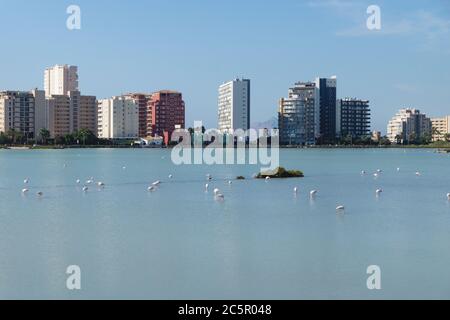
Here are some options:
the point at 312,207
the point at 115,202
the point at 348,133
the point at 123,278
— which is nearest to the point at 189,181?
the point at 115,202

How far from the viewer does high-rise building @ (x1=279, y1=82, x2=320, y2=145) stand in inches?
5797

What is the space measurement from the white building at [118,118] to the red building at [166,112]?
3784mm

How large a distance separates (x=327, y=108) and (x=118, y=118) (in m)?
45.5

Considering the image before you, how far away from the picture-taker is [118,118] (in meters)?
136

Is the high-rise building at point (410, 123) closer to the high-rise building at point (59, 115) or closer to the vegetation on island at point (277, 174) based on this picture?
the high-rise building at point (59, 115)

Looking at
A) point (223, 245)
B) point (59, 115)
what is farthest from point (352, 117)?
point (223, 245)

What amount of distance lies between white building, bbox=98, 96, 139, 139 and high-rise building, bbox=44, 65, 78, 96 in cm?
1378

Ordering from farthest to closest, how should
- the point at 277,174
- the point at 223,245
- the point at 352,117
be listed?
the point at 352,117 < the point at 277,174 < the point at 223,245

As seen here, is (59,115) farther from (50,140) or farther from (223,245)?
(223,245)

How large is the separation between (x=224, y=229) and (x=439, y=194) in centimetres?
1610

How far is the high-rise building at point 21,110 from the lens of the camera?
129400mm

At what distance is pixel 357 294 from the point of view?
12008 mm

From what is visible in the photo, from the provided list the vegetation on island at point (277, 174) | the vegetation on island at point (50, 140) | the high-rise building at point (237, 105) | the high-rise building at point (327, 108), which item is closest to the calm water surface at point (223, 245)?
the vegetation on island at point (277, 174)

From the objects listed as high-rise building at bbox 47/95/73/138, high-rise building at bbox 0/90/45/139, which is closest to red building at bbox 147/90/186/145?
high-rise building at bbox 47/95/73/138
